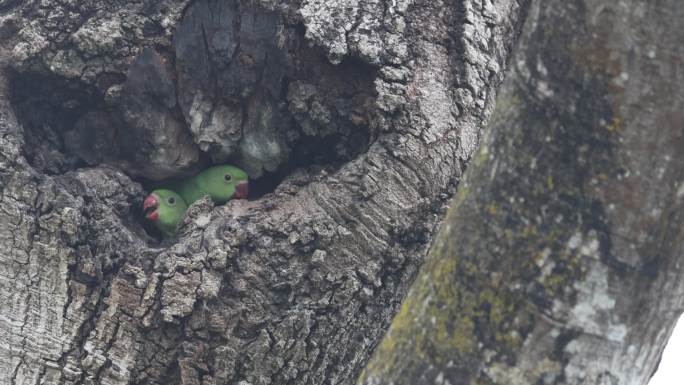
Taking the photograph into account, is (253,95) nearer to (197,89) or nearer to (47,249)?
(197,89)

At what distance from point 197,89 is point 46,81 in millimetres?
595

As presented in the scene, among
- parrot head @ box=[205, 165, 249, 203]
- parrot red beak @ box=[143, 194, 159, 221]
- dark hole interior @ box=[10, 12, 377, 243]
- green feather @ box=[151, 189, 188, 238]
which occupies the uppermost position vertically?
dark hole interior @ box=[10, 12, 377, 243]

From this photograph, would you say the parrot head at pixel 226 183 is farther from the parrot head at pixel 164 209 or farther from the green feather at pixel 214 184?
the parrot head at pixel 164 209

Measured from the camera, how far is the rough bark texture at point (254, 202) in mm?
2723

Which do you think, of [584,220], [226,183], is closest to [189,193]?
[226,183]

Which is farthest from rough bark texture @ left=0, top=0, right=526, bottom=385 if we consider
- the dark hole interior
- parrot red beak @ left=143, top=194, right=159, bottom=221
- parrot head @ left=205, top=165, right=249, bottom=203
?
parrot head @ left=205, top=165, right=249, bottom=203

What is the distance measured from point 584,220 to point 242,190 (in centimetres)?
200

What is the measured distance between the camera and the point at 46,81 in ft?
10.3

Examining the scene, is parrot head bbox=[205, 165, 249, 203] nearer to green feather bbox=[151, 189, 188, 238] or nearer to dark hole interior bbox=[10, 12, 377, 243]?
dark hole interior bbox=[10, 12, 377, 243]

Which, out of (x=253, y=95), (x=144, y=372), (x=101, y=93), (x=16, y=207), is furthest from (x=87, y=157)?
(x=144, y=372)

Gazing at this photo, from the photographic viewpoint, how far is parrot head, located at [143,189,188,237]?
3.39 m

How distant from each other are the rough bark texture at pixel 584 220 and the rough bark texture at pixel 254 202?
1.11 meters

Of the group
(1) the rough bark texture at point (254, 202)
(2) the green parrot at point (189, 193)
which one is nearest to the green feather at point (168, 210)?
(2) the green parrot at point (189, 193)

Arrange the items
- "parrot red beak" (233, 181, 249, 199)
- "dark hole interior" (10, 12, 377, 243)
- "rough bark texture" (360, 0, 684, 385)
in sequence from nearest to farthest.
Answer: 1. "rough bark texture" (360, 0, 684, 385)
2. "dark hole interior" (10, 12, 377, 243)
3. "parrot red beak" (233, 181, 249, 199)
